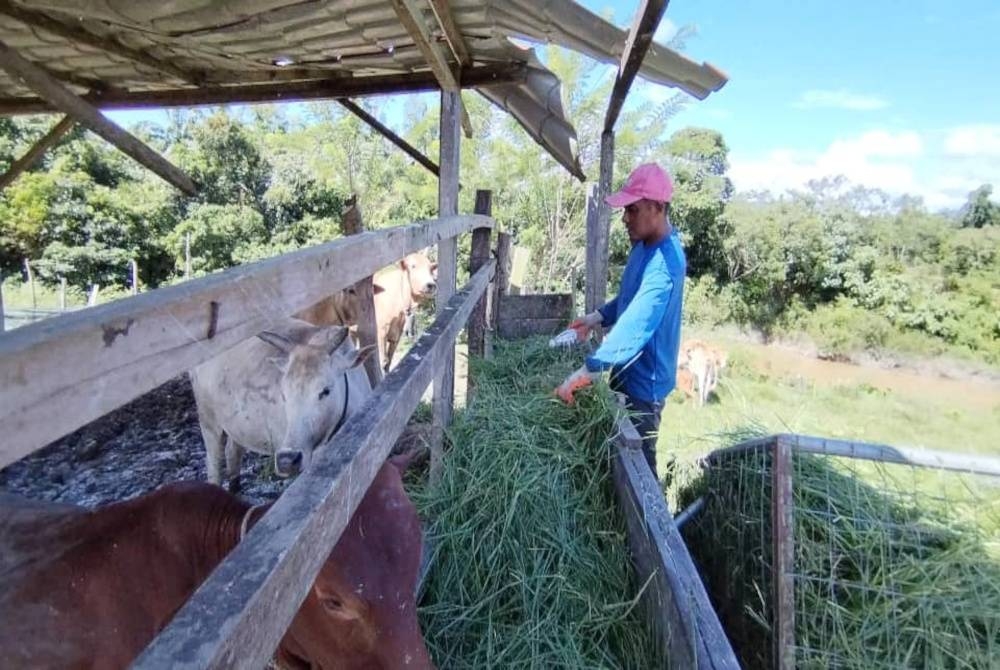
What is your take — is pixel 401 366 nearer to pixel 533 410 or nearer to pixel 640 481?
pixel 640 481

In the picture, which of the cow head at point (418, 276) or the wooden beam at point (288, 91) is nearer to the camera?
the wooden beam at point (288, 91)

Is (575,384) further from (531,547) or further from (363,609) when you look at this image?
(363,609)

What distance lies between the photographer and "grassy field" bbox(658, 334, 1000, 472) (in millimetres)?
A: 12758

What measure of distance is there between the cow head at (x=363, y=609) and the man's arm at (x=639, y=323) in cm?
171

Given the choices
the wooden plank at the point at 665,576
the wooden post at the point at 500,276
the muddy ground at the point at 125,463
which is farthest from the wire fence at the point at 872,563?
the wooden post at the point at 500,276

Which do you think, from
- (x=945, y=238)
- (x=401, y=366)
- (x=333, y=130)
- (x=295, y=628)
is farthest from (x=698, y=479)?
(x=945, y=238)

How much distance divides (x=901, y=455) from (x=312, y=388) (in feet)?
9.61

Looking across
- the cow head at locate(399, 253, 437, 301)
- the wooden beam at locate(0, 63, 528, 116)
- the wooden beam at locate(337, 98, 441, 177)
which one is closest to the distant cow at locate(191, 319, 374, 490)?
the wooden beam at locate(0, 63, 528, 116)

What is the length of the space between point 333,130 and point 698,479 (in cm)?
2128

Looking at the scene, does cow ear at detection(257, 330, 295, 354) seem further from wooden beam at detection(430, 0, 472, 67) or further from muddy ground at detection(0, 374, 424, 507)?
wooden beam at detection(430, 0, 472, 67)

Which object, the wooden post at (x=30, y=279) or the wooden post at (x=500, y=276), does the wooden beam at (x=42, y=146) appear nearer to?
the wooden post at (x=500, y=276)

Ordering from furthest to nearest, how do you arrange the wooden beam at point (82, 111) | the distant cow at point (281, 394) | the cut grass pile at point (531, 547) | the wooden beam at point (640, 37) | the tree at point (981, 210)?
1. the tree at point (981, 210)
2. the distant cow at point (281, 394)
3. the wooden beam at point (82, 111)
4. the wooden beam at point (640, 37)
5. the cut grass pile at point (531, 547)

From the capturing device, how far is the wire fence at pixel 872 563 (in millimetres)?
2037

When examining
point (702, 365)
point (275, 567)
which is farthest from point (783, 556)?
point (702, 365)
